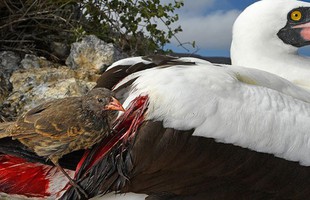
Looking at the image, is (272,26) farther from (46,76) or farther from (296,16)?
(46,76)

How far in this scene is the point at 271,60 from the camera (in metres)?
3.49

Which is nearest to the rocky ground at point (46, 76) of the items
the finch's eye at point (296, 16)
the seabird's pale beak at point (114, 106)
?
the finch's eye at point (296, 16)

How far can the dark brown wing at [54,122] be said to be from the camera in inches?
87.0

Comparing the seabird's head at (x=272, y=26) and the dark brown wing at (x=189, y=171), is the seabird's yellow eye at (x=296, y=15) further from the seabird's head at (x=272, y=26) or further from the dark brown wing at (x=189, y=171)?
the dark brown wing at (x=189, y=171)

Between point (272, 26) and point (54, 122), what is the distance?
5.58 ft

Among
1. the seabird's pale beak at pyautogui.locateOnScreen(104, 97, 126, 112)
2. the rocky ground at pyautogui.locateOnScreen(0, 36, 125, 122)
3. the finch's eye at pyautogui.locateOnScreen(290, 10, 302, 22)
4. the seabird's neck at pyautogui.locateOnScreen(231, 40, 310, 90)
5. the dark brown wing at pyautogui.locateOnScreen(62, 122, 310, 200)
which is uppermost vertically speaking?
the finch's eye at pyautogui.locateOnScreen(290, 10, 302, 22)

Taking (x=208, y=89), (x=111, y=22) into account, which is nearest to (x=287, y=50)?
(x=208, y=89)

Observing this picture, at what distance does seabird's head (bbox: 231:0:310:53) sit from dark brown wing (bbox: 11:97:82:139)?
4.72 ft

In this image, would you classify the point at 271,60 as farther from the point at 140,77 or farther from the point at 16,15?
the point at 16,15

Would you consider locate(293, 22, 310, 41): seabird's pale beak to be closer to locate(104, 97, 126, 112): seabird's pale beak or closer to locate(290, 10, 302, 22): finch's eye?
locate(290, 10, 302, 22): finch's eye

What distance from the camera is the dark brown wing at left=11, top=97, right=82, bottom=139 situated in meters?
2.21

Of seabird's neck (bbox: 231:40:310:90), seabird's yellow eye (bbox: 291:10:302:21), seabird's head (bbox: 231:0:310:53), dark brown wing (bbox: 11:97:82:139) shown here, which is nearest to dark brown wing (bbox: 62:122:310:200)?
dark brown wing (bbox: 11:97:82:139)

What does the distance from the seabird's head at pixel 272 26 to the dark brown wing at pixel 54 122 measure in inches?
56.6

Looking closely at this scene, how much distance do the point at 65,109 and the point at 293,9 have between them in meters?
1.76
